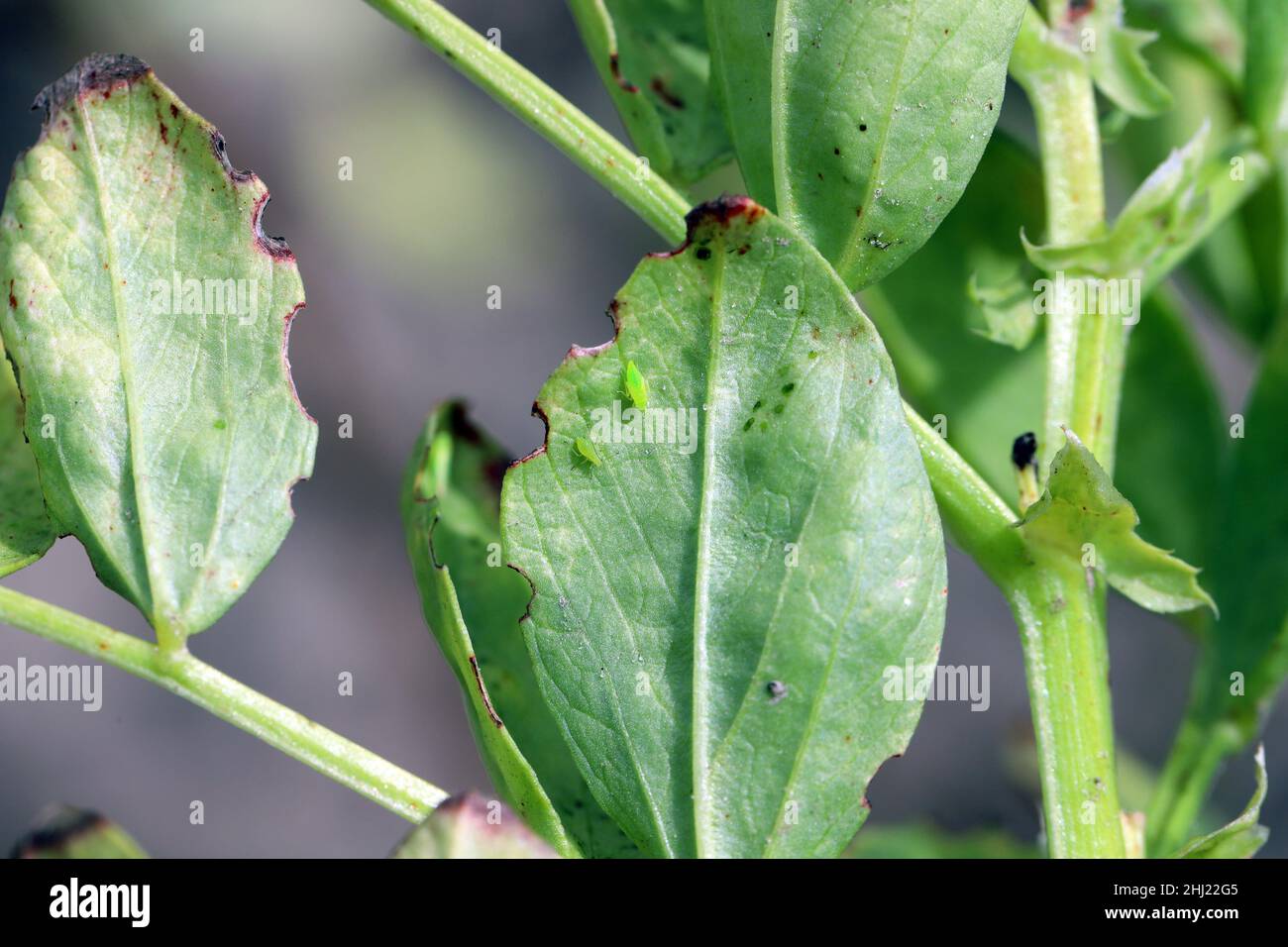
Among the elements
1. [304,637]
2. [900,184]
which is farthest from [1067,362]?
[304,637]

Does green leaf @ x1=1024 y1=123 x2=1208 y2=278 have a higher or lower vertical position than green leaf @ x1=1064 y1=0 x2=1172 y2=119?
lower

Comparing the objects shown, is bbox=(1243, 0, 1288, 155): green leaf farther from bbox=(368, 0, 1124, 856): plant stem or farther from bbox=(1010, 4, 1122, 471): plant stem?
bbox=(368, 0, 1124, 856): plant stem

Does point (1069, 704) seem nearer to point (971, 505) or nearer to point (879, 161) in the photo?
point (971, 505)

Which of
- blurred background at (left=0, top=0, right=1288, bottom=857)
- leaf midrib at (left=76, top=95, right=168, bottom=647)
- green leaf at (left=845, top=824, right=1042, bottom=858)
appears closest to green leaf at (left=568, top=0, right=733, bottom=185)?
leaf midrib at (left=76, top=95, right=168, bottom=647)

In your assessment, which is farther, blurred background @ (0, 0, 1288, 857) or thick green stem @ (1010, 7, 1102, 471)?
blurred background @ (0, 0, 1288, 857)

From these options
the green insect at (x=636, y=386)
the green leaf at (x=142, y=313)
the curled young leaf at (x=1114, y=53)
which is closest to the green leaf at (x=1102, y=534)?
the green insect at (x=636, y=386)

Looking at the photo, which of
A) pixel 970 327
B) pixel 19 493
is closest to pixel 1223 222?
pixel 970 327

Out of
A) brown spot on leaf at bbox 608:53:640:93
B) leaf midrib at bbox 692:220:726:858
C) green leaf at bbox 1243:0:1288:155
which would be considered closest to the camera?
leaf midrib at bbox 692:220:726:858
